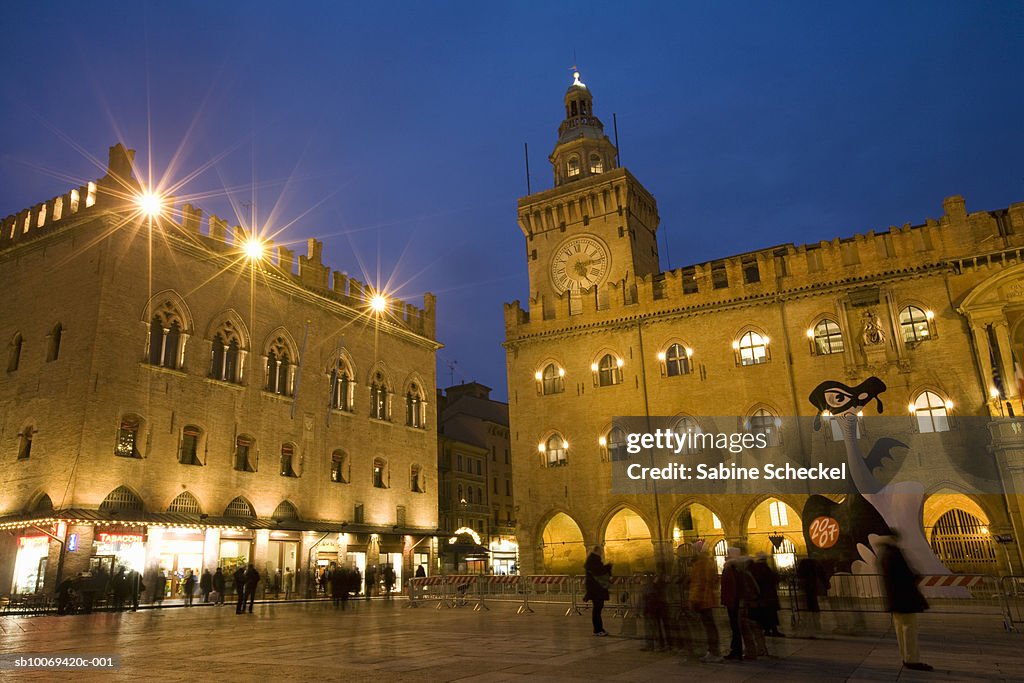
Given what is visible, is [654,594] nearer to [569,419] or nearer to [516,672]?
[516,672]

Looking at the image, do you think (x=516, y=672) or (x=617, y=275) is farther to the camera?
(x=617, y=275)

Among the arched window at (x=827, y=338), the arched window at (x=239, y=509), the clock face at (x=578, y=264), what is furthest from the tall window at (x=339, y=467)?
the arched window at (x=827, y=338)

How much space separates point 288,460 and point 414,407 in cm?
960

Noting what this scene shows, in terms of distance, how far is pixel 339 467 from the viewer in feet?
114

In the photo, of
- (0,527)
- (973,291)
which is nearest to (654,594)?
Result: (973,291)

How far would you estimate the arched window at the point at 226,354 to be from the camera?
29.6 metres

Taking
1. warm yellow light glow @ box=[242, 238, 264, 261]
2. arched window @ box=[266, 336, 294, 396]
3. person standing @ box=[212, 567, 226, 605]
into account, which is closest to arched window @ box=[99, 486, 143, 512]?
person standing @ box=[212, 567, 226, 605]

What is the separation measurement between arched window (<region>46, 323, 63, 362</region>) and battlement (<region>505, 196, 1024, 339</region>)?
1849 cm

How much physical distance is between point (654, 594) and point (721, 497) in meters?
19.6

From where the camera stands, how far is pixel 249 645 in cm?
1179

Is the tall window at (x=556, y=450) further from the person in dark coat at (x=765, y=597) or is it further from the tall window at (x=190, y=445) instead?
the person in dark coat at (x=765, y=597)

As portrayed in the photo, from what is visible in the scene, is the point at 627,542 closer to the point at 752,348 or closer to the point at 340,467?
the point at 752,348

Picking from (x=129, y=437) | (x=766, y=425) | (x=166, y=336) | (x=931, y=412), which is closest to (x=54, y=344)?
(x=166, y=336)

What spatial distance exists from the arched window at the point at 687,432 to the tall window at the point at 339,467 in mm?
15266
